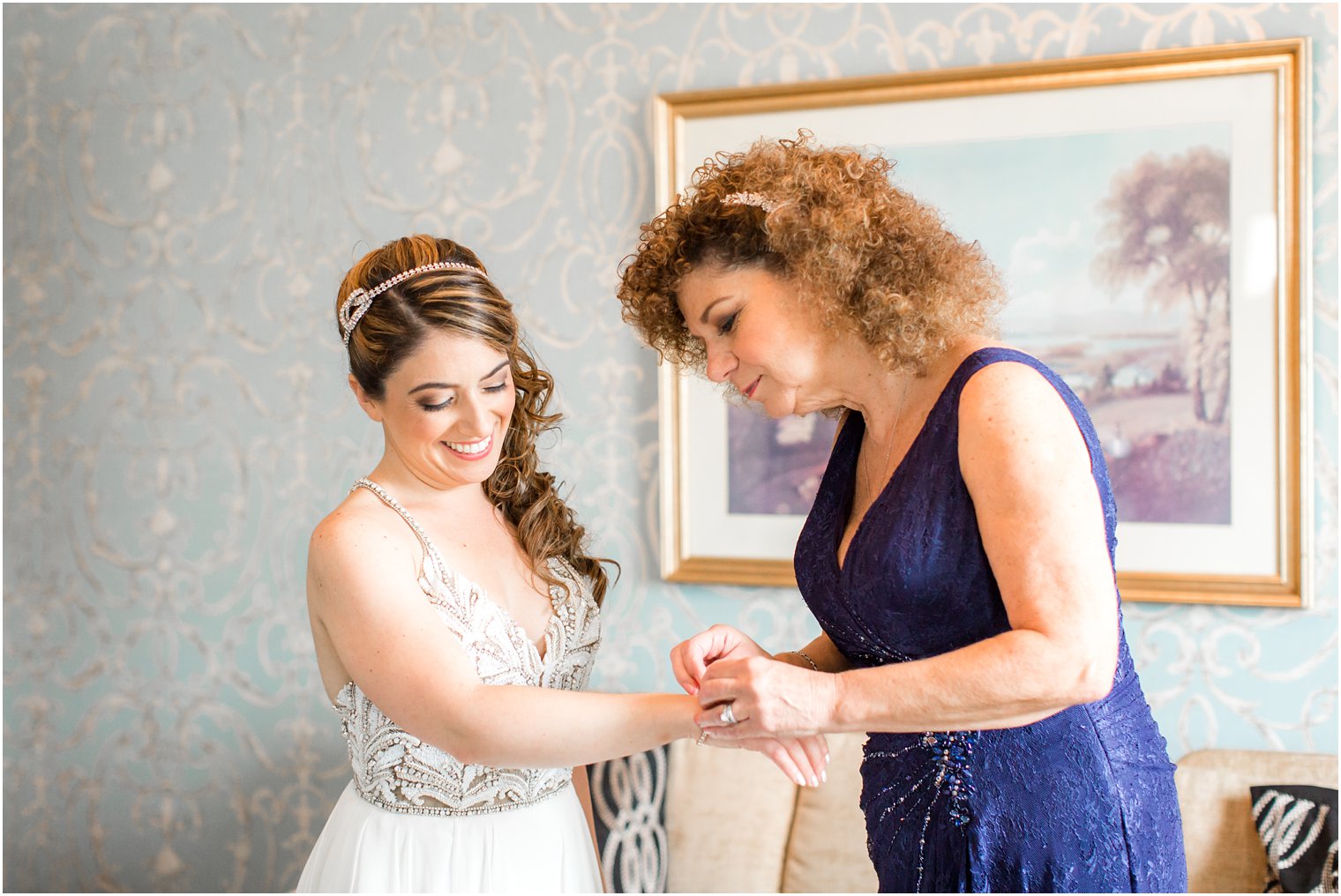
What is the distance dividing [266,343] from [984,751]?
7.75 ft

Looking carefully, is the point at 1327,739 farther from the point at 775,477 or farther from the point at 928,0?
the point at 928,0

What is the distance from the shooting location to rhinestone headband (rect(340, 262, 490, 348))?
165cm

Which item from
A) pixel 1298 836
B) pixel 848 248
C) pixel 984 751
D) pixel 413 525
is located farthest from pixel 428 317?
pixel 1298 836

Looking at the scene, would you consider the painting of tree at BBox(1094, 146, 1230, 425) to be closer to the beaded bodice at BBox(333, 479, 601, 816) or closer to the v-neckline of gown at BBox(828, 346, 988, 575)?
the v-neckline of gown at BBox(828, 346, 988, 575)

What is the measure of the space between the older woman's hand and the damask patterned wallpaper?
1.32 m

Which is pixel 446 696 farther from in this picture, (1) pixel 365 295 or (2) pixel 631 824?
(2) pixel 631 824

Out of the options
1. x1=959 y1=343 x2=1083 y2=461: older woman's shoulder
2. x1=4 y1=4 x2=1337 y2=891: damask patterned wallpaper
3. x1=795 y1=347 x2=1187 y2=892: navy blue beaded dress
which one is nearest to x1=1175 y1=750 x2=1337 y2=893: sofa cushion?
x1=4 y1=4 x2=1337 y2=891: damask patterned wallpaper

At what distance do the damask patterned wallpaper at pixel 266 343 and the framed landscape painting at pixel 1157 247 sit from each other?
0.09 meters

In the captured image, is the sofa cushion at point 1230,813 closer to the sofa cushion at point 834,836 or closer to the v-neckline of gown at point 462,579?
the sofa cushion at point 834,836

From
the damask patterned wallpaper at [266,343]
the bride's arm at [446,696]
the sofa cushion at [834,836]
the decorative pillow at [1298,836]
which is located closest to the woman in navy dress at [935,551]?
the bride's arm at [446,696]

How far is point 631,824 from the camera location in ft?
8.42

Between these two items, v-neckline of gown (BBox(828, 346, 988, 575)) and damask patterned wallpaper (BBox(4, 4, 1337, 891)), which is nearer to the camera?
v-neckline of gown (BBox(828, 346, 988, 575))

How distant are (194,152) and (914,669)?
2.70 metres

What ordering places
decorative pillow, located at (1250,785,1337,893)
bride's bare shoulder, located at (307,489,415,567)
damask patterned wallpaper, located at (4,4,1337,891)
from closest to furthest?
1. bride's bare shoulder, located at (307,489,415,567)
2. decorative pillow, located at (1250,785,1337,893)
3. damask patterned wallpaper, located at (4,4,1337,891)
